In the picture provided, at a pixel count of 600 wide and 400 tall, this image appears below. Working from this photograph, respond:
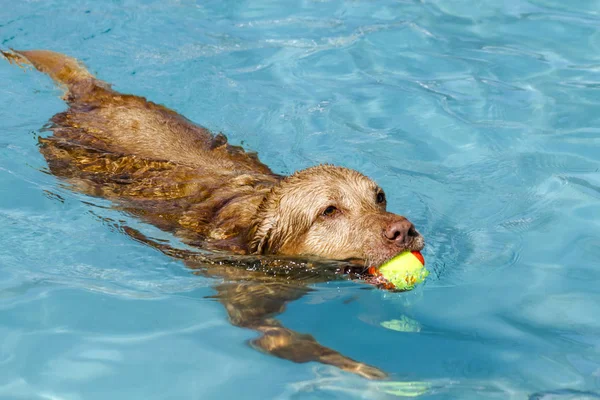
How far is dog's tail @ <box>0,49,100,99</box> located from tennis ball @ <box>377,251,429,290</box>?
4.71 meters

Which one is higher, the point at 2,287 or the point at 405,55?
the point at 405,55

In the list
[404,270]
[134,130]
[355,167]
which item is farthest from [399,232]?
[134,130]

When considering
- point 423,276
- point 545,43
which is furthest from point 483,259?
point 545,43

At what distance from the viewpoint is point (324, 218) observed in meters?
6.61

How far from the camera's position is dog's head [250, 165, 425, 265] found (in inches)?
250

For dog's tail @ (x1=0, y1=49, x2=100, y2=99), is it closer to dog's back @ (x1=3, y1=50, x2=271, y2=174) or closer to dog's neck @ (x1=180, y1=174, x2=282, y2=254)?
dog's back @ (x1=3, y1=50, x2=271, y2=174)

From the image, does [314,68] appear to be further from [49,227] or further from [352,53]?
[49,227]

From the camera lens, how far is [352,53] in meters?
12.1

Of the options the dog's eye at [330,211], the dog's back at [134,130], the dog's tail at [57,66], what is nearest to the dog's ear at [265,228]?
Result: the dog's eye at [330,211]

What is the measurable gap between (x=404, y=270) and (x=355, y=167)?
3092 mm

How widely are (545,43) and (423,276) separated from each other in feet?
23.7

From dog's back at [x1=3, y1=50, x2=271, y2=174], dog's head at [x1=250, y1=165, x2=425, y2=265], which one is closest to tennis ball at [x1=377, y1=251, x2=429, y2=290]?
dog's head at [x1=250, y1=165, x2=425, y2=265]

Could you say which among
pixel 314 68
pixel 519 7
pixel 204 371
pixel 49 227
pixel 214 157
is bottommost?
pixel 204 371

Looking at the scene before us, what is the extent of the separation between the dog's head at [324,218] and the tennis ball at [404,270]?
0.14 metres
